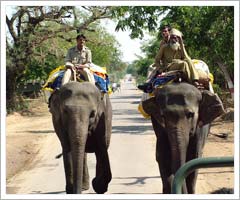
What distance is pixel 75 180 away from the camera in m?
6.18

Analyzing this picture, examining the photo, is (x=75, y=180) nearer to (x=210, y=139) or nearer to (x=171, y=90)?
(x=171, y=90)

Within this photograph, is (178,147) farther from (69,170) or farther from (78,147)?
(69,170)

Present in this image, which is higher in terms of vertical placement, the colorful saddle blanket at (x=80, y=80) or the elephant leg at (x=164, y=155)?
the colorful saddle blanket at (x=80, y=80)

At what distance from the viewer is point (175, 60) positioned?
6.70 meters

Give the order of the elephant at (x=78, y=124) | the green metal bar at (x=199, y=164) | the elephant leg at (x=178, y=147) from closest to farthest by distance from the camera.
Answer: the green metal bar at (x=199, y=164) < the elephant leg at (x=178, y=147) < the elephant at (x=78, y=124)

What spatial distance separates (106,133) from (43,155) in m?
4.70

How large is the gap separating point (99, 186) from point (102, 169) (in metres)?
0.34

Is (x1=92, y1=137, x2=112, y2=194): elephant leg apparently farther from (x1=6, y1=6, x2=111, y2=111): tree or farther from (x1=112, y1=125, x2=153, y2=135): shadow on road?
(x1=6, y1=6, x2=111, y2=111): tree

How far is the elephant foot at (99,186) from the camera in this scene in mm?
7720

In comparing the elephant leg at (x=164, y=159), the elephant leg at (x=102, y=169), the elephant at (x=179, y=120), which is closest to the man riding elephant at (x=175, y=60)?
the elephant at (x=179, y=120)

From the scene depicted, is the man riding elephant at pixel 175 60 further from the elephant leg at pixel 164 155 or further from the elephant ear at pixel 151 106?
the elephant leg at pixel 164 155

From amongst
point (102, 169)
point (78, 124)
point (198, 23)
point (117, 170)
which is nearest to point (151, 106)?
point (78, 124)

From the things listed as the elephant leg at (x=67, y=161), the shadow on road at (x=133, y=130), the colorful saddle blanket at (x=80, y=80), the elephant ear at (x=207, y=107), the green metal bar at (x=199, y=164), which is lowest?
the shadow on road at (x=133, y=130)

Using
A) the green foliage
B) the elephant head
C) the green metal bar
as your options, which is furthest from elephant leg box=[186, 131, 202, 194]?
the green foliage
